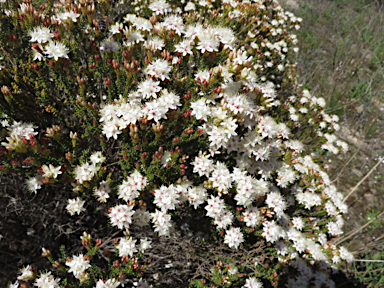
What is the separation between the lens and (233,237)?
247 centimetres

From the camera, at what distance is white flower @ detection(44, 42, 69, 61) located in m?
2.04

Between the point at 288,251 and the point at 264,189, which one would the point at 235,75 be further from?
the point at 288,251

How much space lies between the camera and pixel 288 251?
2873 mm

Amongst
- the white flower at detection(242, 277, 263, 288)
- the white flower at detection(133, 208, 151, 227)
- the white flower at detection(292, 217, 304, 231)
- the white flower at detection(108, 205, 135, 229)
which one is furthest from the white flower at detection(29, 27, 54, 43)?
the white flower at detection(292, 217, 304, 231)

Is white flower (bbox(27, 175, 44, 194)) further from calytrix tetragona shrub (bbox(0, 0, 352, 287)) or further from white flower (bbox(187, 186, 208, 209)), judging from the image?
white flower (bbox(187, 186, 208, 209))

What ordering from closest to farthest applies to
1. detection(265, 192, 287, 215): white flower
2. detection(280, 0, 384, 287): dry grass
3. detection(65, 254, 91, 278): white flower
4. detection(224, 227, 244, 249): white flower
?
1. detection(65, 254, 91, 278): white flower
2. detection(224, 227, 244, 249): white flower
3. detection(265, 192, 287, 215): white flower
4. detection(280, 0, 384, 287): dry grass

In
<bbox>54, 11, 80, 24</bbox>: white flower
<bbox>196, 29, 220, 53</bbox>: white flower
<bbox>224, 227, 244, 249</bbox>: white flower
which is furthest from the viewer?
<bbox>224, 227, 244, 249</bbox>: white flower

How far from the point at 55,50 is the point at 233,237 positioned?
2.50m

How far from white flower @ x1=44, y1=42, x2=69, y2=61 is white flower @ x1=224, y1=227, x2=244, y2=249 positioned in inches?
92.9

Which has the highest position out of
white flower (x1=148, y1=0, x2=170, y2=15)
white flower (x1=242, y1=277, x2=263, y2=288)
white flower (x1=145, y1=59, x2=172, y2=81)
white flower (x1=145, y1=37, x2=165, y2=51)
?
white flower (x1=148, y1=0, x2=170, y2=15)

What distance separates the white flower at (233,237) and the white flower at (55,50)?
236 centimetres

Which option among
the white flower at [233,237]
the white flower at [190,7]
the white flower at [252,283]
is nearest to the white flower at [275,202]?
the white flower at [233,237]

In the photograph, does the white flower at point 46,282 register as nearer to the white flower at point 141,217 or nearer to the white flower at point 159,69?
the white flower at point 141,217

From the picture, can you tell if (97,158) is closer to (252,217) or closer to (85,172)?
(85,172)
